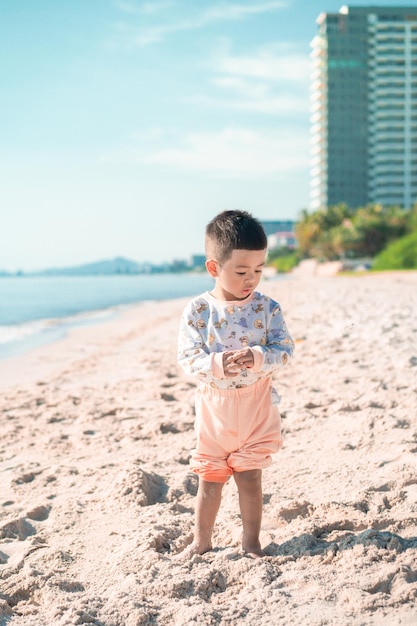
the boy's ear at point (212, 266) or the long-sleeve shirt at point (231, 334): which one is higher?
the boy's ear at point (212, 266)

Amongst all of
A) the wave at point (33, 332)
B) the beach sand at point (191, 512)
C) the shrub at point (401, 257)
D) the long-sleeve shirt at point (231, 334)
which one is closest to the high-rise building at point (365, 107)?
the shrub at point (401, 257)

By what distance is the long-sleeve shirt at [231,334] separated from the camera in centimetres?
247

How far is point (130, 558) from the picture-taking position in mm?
2512

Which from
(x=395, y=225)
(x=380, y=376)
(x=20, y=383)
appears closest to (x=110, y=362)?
(x=20, y=383)

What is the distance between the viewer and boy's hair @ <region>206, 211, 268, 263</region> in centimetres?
241

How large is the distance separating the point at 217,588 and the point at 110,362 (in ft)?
20.5

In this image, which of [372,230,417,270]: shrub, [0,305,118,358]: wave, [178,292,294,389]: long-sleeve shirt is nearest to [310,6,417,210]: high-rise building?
[372,230,417,270]: shrub

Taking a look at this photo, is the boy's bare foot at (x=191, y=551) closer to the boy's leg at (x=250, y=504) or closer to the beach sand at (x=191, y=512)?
the beach sand at (x=191, y=512)

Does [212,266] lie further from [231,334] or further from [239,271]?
[231,334]

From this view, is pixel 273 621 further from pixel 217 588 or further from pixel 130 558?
pixel 130 558

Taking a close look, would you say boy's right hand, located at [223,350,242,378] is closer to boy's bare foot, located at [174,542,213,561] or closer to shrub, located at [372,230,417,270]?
boy's bare foot, located at [174,542,213,561]

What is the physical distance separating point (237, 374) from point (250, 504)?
1.80ft

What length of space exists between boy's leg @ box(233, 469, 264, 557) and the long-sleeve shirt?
14.6 inches

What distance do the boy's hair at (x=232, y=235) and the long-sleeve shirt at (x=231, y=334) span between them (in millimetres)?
218
